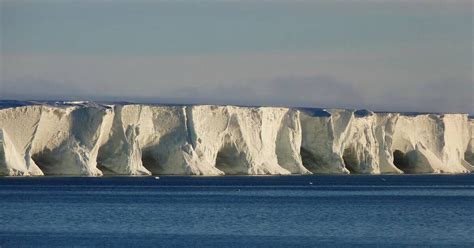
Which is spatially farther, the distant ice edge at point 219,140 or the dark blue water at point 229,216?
the distant ice edge at point 219,140

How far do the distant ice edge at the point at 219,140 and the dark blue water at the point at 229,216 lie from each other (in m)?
1.68

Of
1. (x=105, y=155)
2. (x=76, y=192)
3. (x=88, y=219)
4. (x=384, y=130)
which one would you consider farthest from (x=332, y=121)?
(x=88, y=219)

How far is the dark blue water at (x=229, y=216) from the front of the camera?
95.2ft

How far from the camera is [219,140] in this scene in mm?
61094

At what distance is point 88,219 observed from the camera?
34938 millimetres

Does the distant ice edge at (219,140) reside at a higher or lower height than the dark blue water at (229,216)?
higher

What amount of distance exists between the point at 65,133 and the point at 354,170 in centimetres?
2095

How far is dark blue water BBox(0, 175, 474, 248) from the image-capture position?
2903 cm

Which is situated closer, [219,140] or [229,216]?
[229,216]

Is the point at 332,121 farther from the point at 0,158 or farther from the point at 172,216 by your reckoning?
the point at 172,216

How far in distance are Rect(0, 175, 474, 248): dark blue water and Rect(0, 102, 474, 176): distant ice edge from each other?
168 cm

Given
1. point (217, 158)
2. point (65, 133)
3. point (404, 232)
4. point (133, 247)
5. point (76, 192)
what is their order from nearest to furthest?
point (133, 247)
point (404, 232)
point (76, 192)
point (65, 133)
point (217, 158)

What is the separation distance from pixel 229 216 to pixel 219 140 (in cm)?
2422

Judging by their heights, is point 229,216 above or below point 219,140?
below
